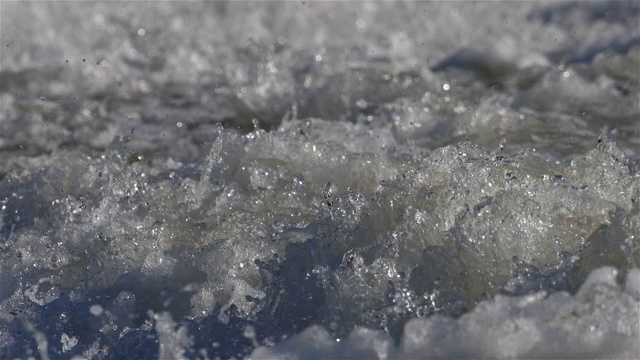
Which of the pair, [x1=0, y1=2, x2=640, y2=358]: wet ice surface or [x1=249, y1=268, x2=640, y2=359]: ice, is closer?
[x1=249, y1=268, x2=640, y2=359]: ice

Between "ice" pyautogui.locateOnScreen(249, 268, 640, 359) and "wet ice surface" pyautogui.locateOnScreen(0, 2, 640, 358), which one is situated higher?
"wet ice surface" pyautogui.locateOnScreen(0, 2, 640, 358)

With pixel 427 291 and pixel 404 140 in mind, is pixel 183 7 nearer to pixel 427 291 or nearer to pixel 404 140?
pixel 404 140

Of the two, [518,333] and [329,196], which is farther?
[329,196]

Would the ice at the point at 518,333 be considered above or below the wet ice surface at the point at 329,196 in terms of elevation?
below

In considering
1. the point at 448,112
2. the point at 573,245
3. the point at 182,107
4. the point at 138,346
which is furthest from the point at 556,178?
the point at 182,107

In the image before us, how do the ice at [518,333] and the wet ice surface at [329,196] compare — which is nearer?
the ice at [518,333]

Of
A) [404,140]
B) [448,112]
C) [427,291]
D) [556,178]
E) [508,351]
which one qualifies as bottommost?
[508,351]

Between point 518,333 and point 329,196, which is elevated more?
point 329,196

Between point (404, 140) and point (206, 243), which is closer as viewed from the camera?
point (206, 243)
